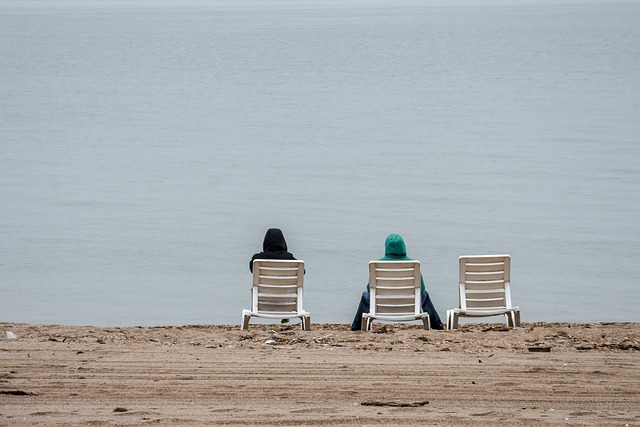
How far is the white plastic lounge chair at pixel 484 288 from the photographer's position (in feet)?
40.3

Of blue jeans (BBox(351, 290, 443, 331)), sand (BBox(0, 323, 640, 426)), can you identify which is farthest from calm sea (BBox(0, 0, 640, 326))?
sand (BBox(0, 323, 640, 426))

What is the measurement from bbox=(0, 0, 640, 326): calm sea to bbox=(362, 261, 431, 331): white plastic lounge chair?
360 centimetres

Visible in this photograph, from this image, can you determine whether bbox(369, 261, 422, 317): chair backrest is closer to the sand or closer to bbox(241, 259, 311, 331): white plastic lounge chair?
the sand

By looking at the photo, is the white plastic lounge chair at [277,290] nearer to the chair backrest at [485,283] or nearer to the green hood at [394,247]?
the green hood at [394,247]

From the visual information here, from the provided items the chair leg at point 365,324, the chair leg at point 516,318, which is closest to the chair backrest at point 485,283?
the chair leg at point 516,318

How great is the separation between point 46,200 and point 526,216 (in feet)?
32.3

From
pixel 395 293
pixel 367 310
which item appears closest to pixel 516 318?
pixel 395 293

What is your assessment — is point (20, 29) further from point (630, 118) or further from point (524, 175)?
point (524, 175)

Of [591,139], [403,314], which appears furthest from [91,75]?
[403,314]

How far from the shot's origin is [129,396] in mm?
8883

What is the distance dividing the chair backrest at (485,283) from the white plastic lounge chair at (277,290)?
5.00 feet

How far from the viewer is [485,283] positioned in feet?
40.6

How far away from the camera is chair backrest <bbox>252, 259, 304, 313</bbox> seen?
39.8 ft

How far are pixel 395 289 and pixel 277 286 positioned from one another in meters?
1.10
